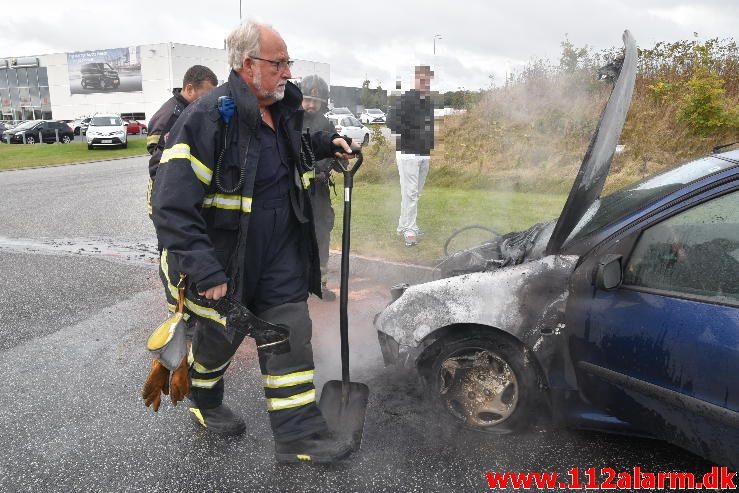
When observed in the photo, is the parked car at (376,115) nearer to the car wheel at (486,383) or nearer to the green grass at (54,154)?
the car wheel at (486,383)

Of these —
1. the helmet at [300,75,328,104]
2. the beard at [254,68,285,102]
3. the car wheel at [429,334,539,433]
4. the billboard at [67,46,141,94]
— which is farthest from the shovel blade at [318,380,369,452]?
the billboard at [67,46,141,94]

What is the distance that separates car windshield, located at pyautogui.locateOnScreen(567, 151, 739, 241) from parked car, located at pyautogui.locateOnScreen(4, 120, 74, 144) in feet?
110

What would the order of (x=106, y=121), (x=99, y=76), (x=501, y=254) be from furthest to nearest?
(x=99, y=76), (x=106, y=121), (x=501, y=254)

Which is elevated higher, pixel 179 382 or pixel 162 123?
pixel 162 123

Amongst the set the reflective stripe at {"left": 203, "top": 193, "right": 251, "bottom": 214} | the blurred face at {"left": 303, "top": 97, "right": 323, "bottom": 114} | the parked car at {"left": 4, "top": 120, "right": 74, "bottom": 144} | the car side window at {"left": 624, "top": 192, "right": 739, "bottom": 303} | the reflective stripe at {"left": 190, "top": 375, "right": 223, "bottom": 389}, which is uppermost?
the blurred face at {"left": 303, "top": 97, "right": 323, "bottom": 114}

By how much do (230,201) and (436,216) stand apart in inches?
221

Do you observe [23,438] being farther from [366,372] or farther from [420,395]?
[420,395]

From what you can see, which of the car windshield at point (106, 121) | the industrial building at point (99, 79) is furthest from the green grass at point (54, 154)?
the industrial building at point (99, 79)

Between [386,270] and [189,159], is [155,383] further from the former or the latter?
[386,270]

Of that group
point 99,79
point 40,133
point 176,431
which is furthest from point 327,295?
point 99,79

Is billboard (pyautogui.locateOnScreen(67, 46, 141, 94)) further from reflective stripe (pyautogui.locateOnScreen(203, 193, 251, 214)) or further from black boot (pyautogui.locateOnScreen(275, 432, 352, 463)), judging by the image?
black boot (pyautogui.locateOnScreen(275, 432, 352, 463))

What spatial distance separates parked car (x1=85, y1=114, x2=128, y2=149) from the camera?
2475 centimetres

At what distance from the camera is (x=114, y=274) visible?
5.77 meters

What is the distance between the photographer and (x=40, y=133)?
30.7 metres
